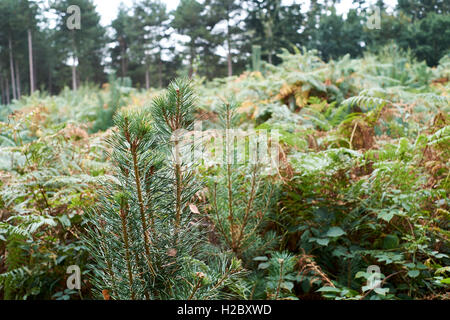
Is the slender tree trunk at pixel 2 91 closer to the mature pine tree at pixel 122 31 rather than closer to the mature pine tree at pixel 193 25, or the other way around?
the mature pine tree at pixel 122 31

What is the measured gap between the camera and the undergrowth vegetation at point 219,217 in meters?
0.80

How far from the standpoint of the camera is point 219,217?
4.02ft

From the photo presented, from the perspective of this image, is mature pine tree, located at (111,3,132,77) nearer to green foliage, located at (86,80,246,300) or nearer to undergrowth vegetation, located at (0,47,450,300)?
undergrowth vegetation, located at (0,47,450,300)

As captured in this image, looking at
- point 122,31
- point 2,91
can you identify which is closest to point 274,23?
point 122,31

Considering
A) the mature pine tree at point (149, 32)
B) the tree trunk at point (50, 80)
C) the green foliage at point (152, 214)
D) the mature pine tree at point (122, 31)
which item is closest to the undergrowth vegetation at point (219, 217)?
the green foliage at point (152, 214)

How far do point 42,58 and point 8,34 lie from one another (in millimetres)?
1136

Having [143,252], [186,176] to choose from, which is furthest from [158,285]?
[186,176]

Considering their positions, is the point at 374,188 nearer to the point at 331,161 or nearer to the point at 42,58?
the point at 331,161

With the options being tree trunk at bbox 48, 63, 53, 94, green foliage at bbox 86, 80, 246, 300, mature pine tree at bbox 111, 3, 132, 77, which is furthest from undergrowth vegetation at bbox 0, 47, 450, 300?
tree trunk at bbox 48, 63, 53, 94

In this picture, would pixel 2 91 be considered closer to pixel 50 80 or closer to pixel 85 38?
pixel 50 80

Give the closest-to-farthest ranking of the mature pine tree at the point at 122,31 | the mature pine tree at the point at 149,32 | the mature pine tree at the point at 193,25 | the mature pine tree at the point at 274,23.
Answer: the mature pine tree at the point at 193,25 < the mature pine tree at the point at 274,23 < the mature pine tree at the point at 149,32 < the mature pine tree at the point at 122,31

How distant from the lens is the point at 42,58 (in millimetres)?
7781

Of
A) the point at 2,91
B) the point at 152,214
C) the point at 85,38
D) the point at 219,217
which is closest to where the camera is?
the point at 152,214

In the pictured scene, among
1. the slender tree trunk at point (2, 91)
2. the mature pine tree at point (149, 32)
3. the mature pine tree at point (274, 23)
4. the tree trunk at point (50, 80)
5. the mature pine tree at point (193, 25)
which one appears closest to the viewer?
the mature pine tree at point (193, 25)
